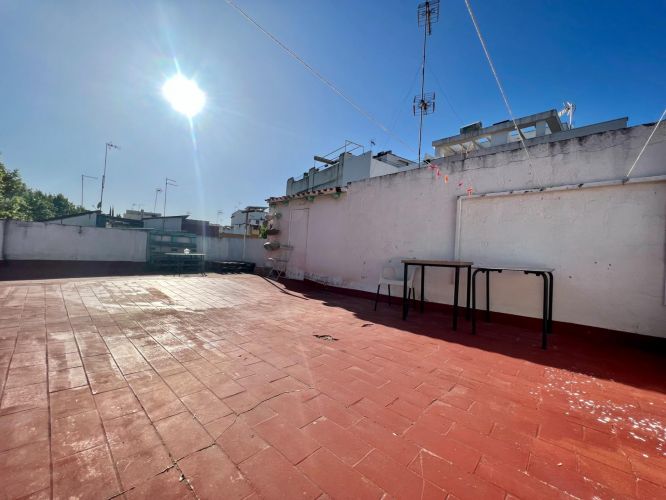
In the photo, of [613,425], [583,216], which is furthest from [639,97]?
[613,425]

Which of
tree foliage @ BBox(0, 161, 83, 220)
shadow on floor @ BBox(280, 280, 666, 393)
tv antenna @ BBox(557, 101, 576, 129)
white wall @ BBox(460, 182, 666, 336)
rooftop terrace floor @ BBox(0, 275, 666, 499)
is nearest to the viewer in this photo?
rooftop terrace floor @ BBox(0, 275, 666, 499)

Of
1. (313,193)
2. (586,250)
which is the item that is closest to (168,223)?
(313,193)

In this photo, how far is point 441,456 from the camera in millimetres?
1420

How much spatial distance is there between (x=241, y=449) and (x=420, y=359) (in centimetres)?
197

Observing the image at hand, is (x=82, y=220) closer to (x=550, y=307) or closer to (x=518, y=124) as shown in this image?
(x=550, y=307)

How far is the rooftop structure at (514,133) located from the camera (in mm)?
10312

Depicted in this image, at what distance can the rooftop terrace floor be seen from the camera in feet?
4.06

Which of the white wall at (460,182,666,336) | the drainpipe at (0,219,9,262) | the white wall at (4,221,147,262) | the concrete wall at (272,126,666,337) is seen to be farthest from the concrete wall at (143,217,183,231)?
the white wall at (460,182,666,336)

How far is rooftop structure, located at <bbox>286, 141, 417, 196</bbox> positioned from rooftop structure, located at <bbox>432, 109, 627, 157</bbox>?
2550mm

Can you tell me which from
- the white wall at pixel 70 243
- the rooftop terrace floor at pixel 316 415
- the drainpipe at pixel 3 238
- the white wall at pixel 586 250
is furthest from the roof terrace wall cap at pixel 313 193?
the drainpipe at pixel 3 238

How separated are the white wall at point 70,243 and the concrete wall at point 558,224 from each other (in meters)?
13.9

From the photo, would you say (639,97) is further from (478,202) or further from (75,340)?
(75,340)

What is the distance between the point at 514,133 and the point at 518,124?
64cm

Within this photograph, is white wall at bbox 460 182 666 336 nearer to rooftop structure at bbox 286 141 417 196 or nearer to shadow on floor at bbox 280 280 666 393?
shadow on floor at bbox 280 280 666 393
